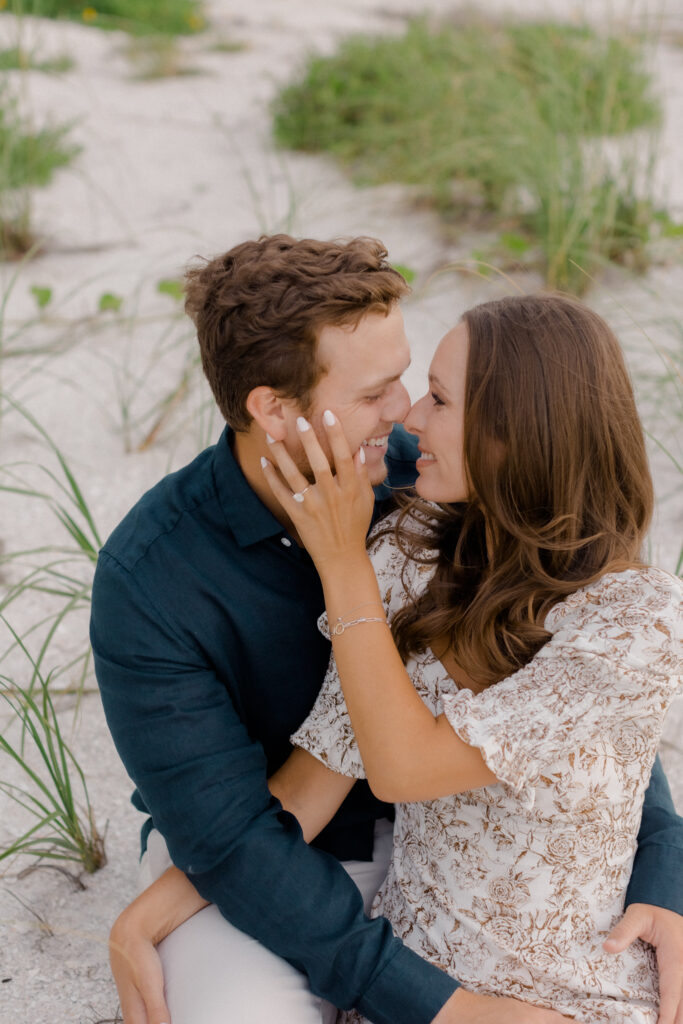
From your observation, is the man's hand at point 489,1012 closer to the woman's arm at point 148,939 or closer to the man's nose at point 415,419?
the woman's arm at point 148,939

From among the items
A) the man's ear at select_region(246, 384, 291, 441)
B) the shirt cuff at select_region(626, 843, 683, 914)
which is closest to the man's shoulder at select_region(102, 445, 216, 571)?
the man's ear at select_region(246, 384, 291, 441)

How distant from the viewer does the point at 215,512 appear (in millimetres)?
1942

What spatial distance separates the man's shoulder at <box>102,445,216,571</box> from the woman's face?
0.42 m

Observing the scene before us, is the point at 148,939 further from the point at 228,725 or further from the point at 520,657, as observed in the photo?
the point at 520,657

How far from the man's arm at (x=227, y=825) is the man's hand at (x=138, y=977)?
0.53ft

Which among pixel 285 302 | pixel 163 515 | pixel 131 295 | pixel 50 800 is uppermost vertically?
pixel 285 302

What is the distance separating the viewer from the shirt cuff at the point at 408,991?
1.75 metres

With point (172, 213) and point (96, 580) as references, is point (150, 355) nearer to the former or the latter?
point (172, 213)

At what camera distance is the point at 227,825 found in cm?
180

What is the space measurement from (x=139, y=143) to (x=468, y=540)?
206 inches

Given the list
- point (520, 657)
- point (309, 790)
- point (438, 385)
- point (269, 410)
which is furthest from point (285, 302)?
point (309, 790)

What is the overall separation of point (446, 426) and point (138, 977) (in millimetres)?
1124

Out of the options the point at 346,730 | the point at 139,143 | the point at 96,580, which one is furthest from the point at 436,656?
the point at 139,143

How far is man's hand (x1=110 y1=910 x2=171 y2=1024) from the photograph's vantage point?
1851mm
